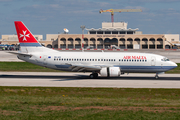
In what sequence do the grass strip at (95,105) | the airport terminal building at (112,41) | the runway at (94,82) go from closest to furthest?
the grass strip at (95,105), the runway at (94,82), the airport terminal building at (112,41)

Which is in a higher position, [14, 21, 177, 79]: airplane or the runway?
[14, 21, 177, 79]: airplane

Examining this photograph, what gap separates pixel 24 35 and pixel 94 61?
1102 cm

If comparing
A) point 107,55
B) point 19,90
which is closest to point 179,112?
point 19,90

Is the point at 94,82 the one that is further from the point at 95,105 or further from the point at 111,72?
the point at 95,105

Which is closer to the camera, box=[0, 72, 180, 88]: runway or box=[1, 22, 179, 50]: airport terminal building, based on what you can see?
box=[0, 72, 180, 88]: runway

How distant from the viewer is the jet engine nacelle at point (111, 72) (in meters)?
34.4

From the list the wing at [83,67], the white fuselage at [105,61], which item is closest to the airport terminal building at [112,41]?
the white fuselage at [105,61]

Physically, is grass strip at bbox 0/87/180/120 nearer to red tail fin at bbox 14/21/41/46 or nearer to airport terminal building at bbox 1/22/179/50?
red tail fin at bbox 14/21/41/46

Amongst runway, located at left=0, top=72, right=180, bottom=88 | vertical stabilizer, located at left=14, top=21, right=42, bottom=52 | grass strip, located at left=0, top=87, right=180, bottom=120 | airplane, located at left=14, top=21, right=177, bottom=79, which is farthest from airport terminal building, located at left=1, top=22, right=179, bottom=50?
grass strip, located at left=0, top=87, right=180, bottom=120

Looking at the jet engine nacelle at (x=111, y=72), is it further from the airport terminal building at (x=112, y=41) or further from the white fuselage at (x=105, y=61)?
the airport terminal building at (x=112, y=41)

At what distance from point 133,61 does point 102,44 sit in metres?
136

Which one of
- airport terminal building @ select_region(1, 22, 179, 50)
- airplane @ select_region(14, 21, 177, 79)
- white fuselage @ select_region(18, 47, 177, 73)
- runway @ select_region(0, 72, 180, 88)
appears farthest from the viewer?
airport terminal building @ select_region(1, 22, 179, 50)

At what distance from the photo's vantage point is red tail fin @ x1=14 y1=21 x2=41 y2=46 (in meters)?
36.9

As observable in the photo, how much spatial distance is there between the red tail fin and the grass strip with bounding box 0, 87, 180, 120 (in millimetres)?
13067
